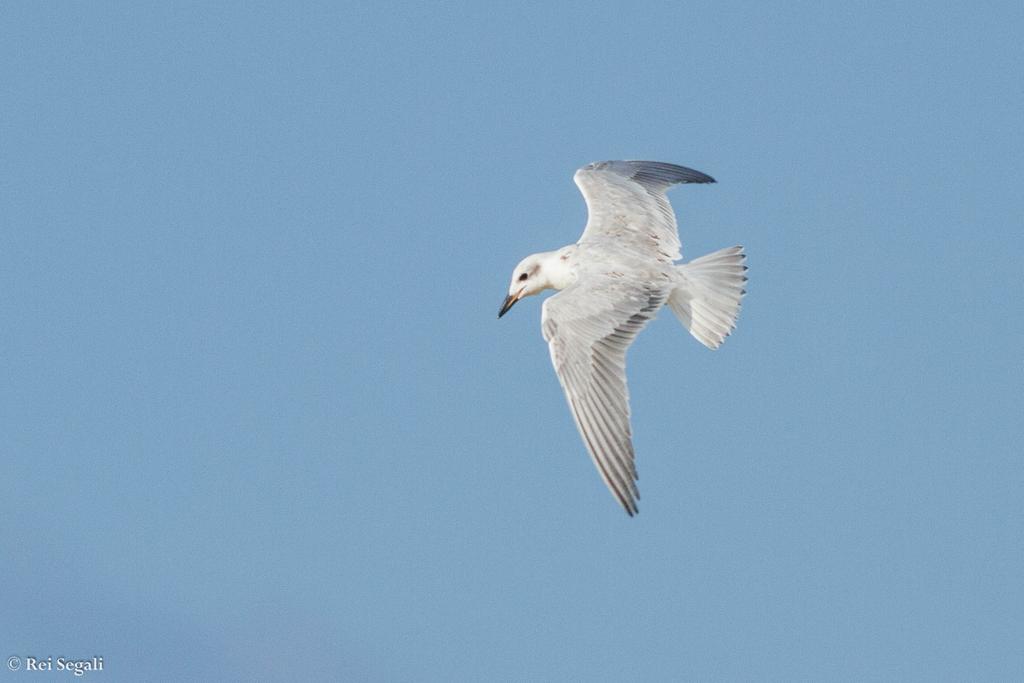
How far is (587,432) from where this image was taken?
10914 millimetres

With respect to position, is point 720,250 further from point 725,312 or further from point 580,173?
point 580,173

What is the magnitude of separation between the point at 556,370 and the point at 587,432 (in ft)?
2.22

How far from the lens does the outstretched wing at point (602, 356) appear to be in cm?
1068

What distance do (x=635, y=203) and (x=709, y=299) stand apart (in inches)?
62.3

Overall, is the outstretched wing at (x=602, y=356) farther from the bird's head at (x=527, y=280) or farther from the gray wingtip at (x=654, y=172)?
the gray wingtip at (x=654, y=172)

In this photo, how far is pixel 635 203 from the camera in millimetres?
13953

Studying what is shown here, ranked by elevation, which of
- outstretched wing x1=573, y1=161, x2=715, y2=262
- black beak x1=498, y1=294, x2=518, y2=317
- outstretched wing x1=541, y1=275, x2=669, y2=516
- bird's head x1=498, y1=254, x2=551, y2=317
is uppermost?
outstretched wing x1=573, y1=161, x2=715, y2=262

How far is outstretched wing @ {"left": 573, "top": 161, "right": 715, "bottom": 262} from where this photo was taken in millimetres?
13383

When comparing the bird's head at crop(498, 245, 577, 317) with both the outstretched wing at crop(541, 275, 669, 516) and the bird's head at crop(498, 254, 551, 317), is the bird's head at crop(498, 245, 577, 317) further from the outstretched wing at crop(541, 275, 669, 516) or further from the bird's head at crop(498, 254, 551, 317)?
the outstretched wing at crop(541, 275, 669, 516)

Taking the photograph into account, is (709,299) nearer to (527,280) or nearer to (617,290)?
(617,290)

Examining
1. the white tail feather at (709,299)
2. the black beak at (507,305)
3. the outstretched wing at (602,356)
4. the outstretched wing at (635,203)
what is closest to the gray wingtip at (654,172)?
the outstretched wing at (635,203)

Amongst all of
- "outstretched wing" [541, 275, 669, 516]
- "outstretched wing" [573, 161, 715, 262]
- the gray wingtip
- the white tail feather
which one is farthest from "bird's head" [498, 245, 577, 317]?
the gray wingtip

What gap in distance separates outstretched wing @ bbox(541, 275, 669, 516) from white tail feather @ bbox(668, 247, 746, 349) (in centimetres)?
68

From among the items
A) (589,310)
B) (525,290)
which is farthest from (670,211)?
(589,310)
